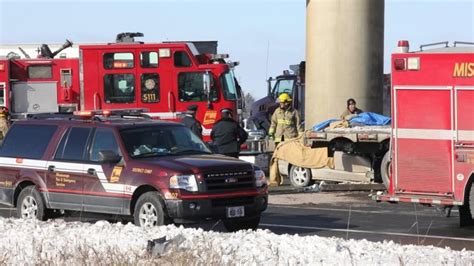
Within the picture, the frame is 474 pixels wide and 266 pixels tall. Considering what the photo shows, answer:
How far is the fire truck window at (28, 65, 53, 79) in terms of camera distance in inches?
979

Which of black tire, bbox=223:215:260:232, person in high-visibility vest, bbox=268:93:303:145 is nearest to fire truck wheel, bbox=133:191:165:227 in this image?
black tire, bbox=223:215:260:232

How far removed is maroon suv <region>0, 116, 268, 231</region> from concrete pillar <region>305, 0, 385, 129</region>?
9998 mm

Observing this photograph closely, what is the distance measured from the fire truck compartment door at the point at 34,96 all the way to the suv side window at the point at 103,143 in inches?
415

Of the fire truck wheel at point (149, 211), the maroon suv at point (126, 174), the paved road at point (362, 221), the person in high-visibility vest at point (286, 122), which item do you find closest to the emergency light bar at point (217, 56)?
the person in high-visibility vest at point (286, 122)

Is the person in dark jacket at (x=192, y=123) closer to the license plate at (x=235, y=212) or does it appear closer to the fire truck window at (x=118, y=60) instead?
the fire truck window at (x=118, y=60)

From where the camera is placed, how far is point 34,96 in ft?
81.5

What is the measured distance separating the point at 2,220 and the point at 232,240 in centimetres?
393

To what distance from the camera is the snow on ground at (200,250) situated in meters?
9.48

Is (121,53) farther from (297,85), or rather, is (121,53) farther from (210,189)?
(210,189)

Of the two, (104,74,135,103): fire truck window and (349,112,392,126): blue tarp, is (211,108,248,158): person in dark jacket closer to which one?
(349,112,392,126): blue tarp

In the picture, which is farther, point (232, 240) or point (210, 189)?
point (210, 189)

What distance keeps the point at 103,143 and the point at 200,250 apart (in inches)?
199

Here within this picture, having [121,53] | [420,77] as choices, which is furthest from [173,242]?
[121,53]

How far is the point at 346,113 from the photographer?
73.0 ft
